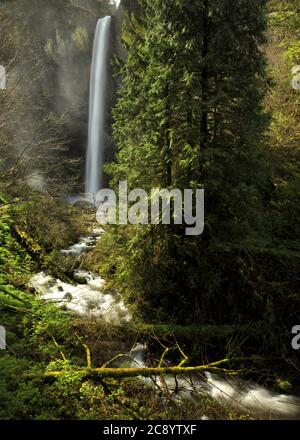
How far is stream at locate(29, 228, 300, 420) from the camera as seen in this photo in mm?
6684

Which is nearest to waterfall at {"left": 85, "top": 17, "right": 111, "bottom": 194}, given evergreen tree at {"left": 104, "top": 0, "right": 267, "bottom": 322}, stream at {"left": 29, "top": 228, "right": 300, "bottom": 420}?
stream at {"left": 29, "top": 228, "right": 300, "bottom": 420}

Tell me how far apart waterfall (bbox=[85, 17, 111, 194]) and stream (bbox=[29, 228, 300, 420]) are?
1454 centimetres

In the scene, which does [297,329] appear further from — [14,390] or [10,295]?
[10,295]

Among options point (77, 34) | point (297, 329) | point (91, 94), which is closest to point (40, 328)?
point (297, 329)

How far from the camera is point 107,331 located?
317 inches

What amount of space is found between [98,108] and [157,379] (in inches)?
835

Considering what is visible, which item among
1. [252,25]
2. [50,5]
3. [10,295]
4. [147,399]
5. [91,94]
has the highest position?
[50,5]

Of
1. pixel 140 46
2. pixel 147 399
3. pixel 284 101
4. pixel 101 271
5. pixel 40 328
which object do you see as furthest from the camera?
pixel 284 101

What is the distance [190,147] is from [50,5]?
978 inches

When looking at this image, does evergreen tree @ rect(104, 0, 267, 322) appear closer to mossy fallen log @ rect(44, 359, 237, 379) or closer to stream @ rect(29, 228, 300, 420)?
stream @ rect(29, 228, 300, 420)

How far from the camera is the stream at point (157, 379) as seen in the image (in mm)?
6684
